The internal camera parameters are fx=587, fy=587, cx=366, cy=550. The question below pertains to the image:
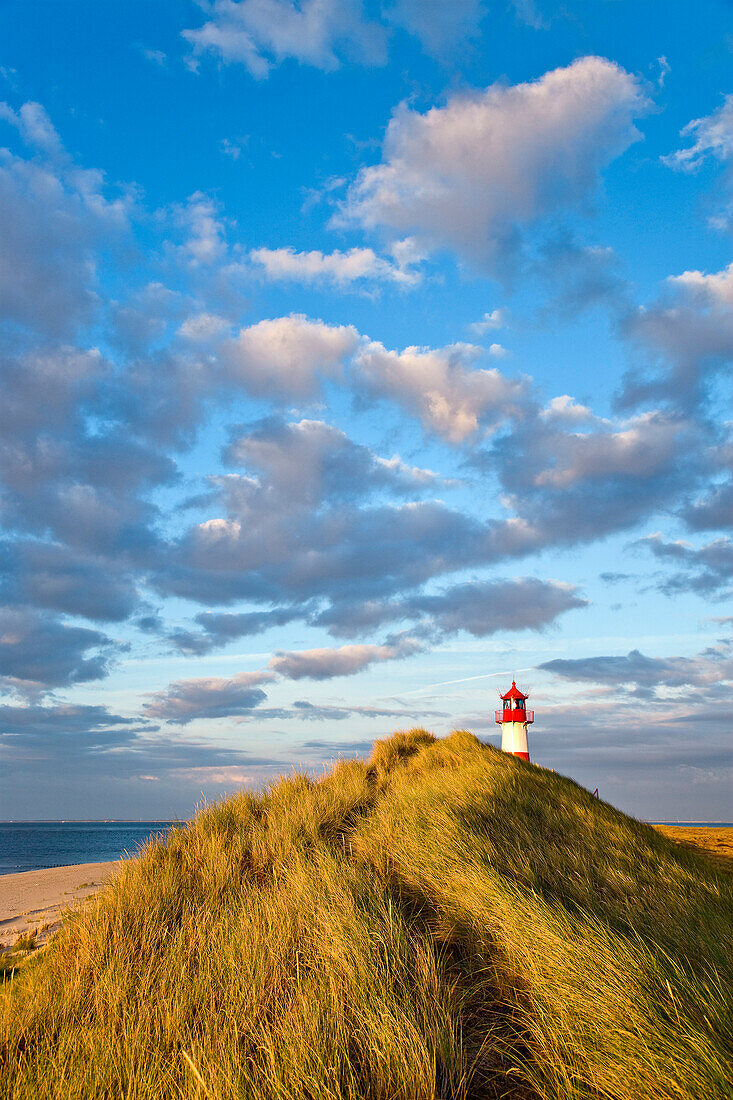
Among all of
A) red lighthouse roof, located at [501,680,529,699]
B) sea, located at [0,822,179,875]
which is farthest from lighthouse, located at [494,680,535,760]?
sea, located at [0,822,179,875]

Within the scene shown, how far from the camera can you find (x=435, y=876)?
5375 mm

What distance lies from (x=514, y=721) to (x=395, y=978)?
61.2 ft

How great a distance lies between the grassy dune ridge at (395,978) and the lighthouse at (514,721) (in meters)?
14.0

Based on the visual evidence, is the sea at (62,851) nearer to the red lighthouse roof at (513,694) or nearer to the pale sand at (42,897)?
the pale sand at (42,897)

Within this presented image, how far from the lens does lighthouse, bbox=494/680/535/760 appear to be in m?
20.9

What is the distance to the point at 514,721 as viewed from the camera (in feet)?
69.4

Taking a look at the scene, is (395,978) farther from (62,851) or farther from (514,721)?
(62,851)

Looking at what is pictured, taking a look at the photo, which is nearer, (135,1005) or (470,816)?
(135,1005)

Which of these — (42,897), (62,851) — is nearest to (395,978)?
(42,897)

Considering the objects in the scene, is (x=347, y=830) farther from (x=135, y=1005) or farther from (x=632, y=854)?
(x=135, y=1005)

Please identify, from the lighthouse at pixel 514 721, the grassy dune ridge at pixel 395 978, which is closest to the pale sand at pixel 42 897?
the grassy dune ridge at pixel 395 978

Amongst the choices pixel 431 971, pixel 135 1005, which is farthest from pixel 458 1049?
pixel 135 1005

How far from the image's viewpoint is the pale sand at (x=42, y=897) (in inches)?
454

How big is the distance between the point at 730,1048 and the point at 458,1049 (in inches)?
50.7
